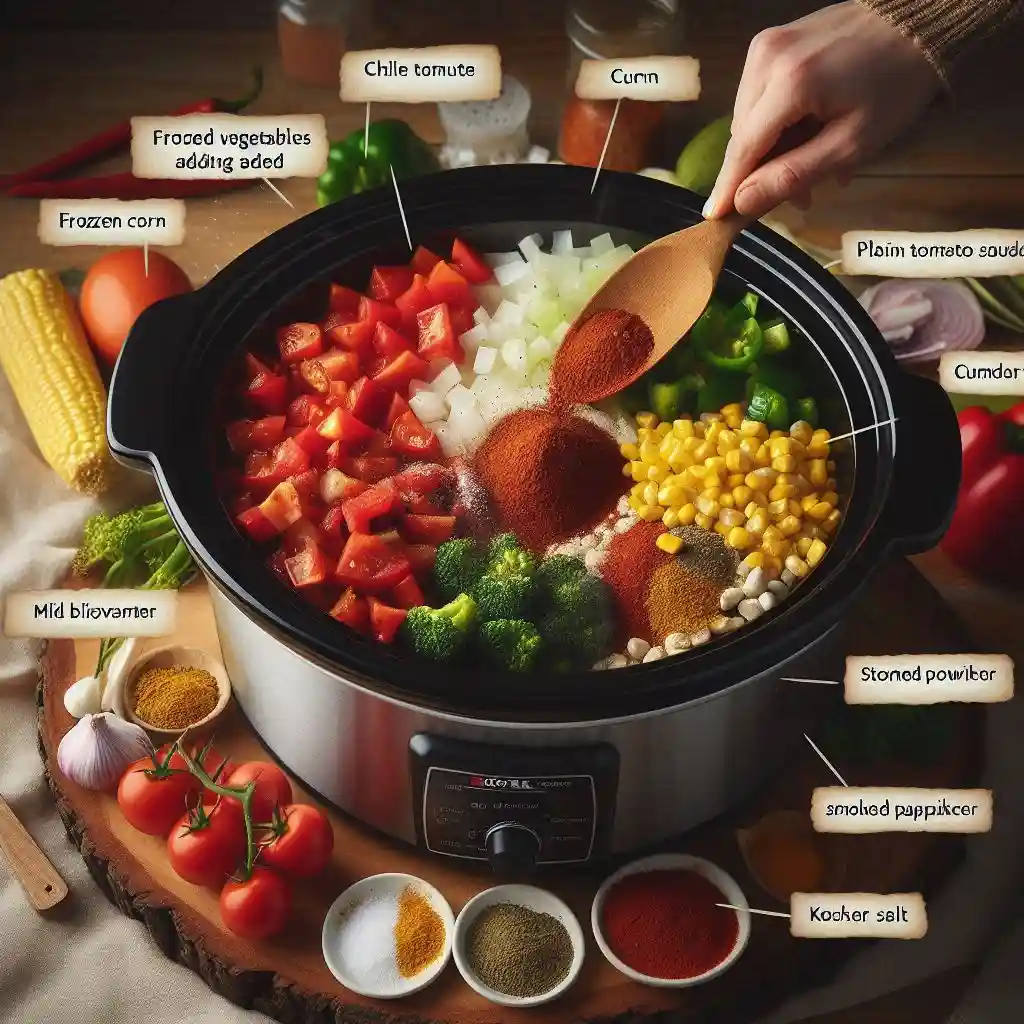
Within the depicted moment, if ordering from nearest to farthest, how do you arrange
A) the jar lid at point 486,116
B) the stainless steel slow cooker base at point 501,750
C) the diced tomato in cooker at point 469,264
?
the stainless steel slow cooker base at point 501,750, the diced tomato in cooker at point 469,264, the jar lid at point 486,116

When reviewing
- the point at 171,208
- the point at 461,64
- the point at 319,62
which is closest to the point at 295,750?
the point at 171,208

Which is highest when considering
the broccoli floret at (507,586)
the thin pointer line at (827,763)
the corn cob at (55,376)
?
the broccoli floret at (507,586)

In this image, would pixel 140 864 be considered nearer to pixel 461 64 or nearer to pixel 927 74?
pixel 461 64

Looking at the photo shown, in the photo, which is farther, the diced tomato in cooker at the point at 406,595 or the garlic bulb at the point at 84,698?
the garlic bulb at the point at 84,698

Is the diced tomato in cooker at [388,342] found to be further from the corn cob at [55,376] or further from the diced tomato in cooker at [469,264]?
the corn cob at [55,376]

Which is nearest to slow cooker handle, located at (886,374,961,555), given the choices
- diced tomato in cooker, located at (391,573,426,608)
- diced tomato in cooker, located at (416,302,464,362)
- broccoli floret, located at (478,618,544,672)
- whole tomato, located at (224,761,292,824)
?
broccoli floret, located at (478,618,544,672)

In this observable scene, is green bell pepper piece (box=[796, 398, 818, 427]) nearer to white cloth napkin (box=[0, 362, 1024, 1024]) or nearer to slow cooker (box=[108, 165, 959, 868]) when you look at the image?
slow cooker (box=[108, 165, 959, 868])

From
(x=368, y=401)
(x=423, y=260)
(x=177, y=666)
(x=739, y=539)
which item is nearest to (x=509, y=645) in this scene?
(x=739, y=539)

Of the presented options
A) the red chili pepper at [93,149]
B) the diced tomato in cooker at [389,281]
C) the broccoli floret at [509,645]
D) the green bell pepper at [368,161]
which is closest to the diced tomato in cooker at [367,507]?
the broccoli floret at [509,645]
